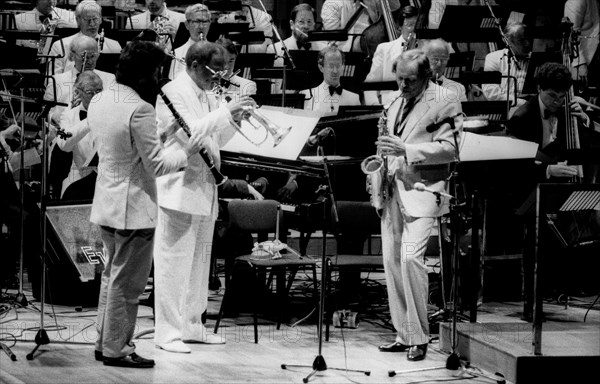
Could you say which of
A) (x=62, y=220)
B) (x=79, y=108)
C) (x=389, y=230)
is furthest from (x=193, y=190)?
(x=79, y=108)

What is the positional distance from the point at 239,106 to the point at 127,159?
74 centimetres

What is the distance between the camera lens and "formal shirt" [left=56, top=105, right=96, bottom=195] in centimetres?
703

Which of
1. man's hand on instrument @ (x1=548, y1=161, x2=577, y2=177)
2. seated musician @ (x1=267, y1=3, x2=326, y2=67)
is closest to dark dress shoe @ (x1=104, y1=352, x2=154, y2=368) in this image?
man's hand on instrument @ (x1=548, y1=161, x2=577, y2=177)

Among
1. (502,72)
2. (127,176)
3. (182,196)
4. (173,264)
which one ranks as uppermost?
(502,72)

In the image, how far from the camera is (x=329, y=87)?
27.8 ft

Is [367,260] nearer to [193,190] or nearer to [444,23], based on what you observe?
[193,190]

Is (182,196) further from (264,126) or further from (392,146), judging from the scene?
(392,146)

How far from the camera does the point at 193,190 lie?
17.6 feet

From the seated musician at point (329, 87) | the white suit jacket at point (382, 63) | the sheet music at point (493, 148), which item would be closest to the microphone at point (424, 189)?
the sheet music at point (493, 148)

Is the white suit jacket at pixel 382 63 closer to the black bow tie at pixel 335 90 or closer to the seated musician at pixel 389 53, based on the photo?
the seated musician at pixel 389 53

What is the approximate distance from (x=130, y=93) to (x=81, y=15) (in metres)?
3.69

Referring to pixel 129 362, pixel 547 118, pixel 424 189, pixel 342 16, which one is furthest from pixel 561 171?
pixel 342 16

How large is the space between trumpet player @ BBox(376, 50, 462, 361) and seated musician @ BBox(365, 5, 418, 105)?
310cm

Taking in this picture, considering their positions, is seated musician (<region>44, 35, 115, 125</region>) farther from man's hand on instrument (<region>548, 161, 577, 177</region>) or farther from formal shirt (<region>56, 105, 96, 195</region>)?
man's hand on instrument (<region>548, 161, 577, 177</region>)
